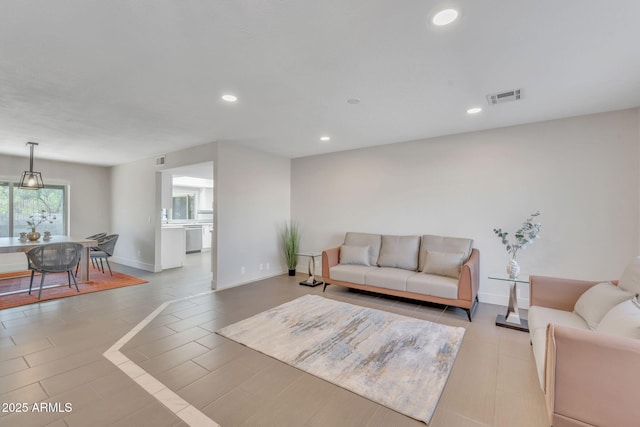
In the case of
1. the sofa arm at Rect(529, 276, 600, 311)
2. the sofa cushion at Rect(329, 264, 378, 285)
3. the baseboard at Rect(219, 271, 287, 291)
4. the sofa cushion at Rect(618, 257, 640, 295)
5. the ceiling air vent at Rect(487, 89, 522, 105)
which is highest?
the ceiling air vent at Rect(487, 89, 522, 105)

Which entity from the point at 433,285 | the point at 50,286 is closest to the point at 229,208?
the point at 50,286

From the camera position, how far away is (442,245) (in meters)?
4.16

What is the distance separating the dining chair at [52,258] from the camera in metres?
4.00

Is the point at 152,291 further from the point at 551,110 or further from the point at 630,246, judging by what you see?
the point at 630,246

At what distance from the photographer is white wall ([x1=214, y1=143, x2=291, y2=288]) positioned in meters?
4.68

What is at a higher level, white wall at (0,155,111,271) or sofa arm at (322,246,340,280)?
white wall at (0,155,111,271)

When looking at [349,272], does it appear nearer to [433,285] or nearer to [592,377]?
[433,285]

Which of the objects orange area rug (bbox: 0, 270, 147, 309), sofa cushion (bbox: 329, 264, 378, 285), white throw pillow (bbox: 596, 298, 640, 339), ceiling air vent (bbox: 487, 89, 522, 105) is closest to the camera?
white throw pillow (bbox: 596, 298, 640, 339)

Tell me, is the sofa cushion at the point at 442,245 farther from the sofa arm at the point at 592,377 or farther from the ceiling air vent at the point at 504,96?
the sofa arm at the point at 592,377

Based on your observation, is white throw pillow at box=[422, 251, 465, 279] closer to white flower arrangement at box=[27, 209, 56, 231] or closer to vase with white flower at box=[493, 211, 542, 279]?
vase with white flower at box=[493, 211, 542, 279]

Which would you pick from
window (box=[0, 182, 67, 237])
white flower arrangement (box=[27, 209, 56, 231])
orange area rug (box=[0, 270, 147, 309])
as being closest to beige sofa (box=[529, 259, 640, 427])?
orange area rug (box=[0, 270, 147, 309])

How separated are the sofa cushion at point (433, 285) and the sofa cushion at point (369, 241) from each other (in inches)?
36.2

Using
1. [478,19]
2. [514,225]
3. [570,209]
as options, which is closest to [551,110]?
[570,209]

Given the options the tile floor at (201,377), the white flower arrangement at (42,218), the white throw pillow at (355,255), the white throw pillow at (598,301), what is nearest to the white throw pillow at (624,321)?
the white throw pillow at (598,301)
